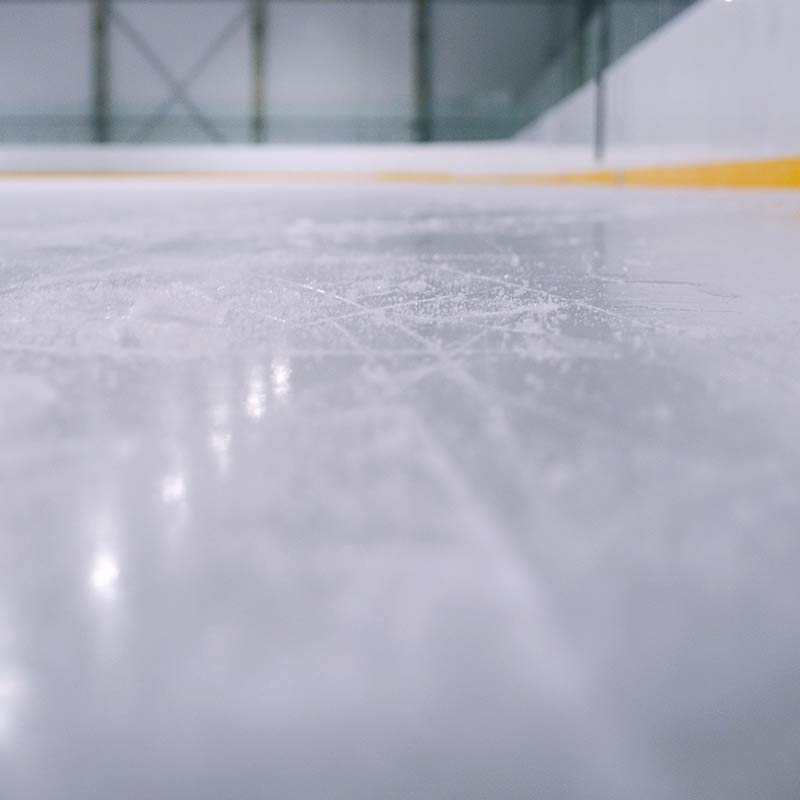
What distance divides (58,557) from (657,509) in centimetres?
31

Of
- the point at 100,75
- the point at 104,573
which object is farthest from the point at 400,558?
the point at 100,75

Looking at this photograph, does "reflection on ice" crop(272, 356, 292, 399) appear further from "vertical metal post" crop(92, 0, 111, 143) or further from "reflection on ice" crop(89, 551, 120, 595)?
"vertical metal post" crop(92, 0, 111, 143)

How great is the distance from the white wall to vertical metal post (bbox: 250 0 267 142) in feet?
18.5

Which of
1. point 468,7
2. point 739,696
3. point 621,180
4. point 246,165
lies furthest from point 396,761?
point 468,7

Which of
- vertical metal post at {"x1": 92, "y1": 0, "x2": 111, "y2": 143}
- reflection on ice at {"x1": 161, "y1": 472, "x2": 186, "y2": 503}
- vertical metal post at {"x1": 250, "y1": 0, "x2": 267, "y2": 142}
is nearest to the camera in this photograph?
reflection on ice at {"x1": 161, "y1": 472, "x2": 186, "y2": 503}

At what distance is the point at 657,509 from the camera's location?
0.50 m

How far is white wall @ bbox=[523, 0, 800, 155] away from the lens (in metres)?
2.91

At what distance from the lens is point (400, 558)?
0.43m

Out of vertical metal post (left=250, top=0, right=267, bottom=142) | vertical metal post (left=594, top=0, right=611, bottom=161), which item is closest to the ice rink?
vertical metal post (left=594, top=0, right=611, bottom=161)

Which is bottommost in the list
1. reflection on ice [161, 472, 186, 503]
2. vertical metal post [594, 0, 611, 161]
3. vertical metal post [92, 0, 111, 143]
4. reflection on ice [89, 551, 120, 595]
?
reflection on ice [89, 551, 120, 595]

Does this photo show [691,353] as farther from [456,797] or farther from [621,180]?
[621,180]

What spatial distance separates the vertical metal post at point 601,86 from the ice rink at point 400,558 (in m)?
4.33

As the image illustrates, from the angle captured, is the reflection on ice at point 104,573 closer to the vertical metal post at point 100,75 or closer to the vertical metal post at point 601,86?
the vertical metal post at point 601,86

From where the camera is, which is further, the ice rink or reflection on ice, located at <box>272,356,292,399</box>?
reflection on ice, located at <box>272,356,292,399</box>
